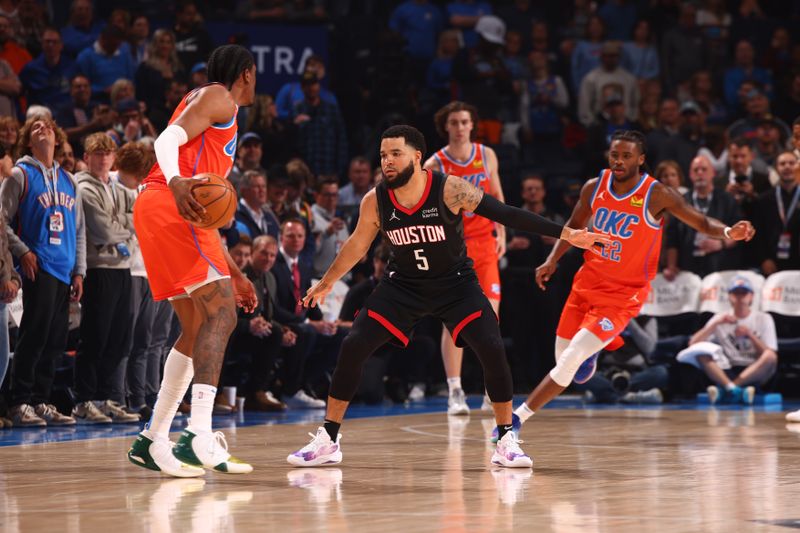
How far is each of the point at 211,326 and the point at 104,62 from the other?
25.7ft

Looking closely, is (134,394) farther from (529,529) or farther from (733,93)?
(733,93)

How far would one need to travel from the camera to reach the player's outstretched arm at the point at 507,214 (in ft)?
21.9

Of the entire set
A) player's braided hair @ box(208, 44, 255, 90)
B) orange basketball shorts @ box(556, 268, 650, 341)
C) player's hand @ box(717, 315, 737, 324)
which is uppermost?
player's braided hair @ box(208, 44, 255, 90)

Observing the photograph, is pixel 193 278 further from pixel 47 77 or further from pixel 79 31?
pixel 79 31

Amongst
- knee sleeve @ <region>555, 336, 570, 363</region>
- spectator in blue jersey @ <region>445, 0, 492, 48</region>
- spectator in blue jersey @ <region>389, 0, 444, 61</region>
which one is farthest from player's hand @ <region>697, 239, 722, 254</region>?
spectator in blue jersey @ <region>389, 0, 444, 61</region>

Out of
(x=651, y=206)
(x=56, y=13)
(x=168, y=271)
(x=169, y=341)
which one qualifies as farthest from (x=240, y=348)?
(x=56, y=13)

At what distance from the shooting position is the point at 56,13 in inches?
651

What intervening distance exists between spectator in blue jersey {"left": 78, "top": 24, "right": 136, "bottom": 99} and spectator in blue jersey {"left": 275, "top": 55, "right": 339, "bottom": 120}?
2.21 m

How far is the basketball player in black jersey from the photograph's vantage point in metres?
6.95

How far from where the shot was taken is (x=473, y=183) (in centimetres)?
1070

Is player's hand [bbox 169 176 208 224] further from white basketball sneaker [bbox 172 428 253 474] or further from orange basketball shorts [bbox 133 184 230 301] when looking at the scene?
white basketball sneaker [bbox 172 428 253 474]

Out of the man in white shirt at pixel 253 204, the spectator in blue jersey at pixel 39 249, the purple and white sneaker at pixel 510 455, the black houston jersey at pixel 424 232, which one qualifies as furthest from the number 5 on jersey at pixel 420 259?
the man in white shirt at pixel 253 204

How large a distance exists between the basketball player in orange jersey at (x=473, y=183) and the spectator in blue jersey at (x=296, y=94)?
4.39m

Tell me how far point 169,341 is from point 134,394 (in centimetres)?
72
